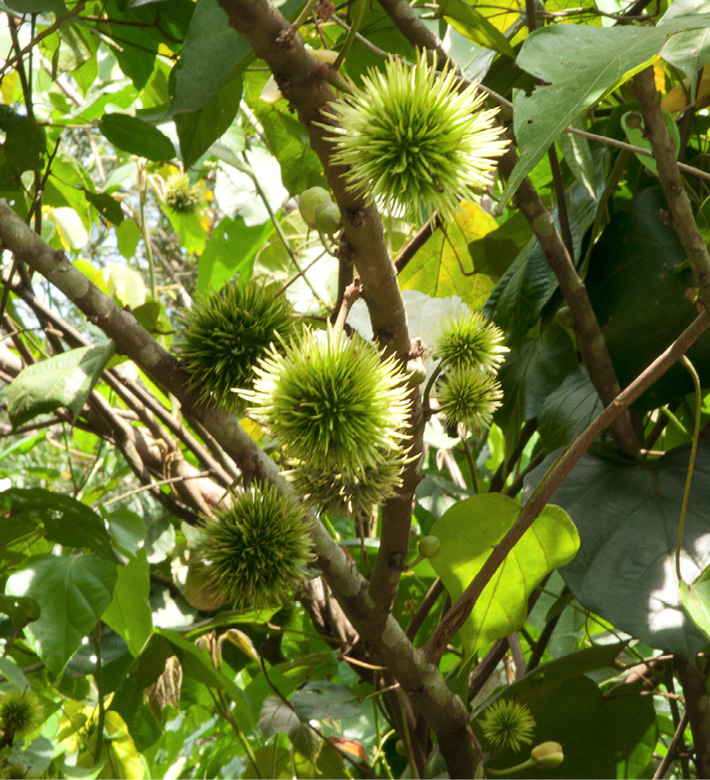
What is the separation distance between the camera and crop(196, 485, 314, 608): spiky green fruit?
0.52 m

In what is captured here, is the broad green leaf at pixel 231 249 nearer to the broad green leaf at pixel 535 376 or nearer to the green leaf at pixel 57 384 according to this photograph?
the broad green leaf at pixel 535 376

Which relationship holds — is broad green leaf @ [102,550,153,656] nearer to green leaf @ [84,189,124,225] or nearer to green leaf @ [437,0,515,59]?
green leaf @ [84,189,124,225]

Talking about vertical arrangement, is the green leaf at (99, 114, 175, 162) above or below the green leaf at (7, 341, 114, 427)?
above

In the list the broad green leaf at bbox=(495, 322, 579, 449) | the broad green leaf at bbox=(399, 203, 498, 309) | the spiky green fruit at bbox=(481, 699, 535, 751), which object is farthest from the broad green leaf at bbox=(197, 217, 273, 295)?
the spiky green fruit at bbox=(481, 699, 535, 751)

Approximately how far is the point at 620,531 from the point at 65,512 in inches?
19.3

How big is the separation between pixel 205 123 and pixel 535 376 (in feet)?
1.34

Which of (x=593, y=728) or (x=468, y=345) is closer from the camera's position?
(x=468, y=345)

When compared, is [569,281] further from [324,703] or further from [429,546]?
[324,703]

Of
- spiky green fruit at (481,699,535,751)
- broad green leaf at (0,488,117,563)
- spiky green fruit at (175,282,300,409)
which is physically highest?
spiky green fruit at (175,282,300,409)

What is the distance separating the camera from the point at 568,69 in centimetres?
31

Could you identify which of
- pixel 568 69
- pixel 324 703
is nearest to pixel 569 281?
pixel 568 69

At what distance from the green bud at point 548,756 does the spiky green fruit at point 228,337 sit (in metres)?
0.39

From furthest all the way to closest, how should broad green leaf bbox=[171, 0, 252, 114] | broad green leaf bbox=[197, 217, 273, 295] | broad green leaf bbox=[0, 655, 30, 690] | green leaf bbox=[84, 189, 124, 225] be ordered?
broad green leaf bbox=[197, 217, 273, 295] < green leaf bbox=[84, 189, 124, 225] < broad green leaf bbox=[0, 655, 30, 690] < broad green leaf bbox=[171, 0, 252, 114]

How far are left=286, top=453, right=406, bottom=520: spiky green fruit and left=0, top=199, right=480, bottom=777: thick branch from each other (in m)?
0.05
